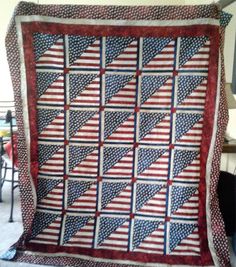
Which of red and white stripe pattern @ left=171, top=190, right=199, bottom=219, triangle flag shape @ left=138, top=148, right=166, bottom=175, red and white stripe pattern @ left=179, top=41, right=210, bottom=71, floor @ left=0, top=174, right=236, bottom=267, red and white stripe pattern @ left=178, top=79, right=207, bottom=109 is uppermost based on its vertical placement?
red and white stripe pattern @ left=179, top=41, right=210, bottom=71

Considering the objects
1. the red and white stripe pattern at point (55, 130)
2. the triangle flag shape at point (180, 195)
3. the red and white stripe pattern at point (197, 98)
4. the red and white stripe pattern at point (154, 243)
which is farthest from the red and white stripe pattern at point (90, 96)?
the red and white stripe pattern at point (154, 243)

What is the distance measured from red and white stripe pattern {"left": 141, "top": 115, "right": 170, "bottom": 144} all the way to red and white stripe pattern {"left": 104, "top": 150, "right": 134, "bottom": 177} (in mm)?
136

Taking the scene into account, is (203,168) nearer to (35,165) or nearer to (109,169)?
(109,169)

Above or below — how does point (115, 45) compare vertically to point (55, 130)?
above

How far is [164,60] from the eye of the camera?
5.94 feet

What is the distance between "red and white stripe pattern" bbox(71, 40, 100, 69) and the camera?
1.82 meters

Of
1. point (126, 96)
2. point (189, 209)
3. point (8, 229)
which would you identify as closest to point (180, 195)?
point (189, 209)

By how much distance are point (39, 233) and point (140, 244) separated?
0.64 metres

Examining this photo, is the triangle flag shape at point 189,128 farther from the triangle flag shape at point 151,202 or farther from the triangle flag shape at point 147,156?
the triangle flag shape at point 151,202

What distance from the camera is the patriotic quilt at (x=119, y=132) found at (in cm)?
179

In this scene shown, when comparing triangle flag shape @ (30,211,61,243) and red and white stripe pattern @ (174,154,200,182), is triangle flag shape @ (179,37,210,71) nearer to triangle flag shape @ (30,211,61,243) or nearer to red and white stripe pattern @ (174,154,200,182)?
red and white stripe pattern @ (174,154,200,182)

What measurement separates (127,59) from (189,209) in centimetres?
95

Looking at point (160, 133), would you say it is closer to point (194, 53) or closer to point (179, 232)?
point (194, 53)

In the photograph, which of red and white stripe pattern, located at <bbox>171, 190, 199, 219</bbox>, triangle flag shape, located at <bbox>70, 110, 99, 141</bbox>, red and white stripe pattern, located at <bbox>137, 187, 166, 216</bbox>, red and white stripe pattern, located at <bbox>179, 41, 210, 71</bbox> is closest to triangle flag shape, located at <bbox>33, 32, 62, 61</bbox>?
triangle flag shape, located at <bbox>70, 110, 99, 141</bbox>
